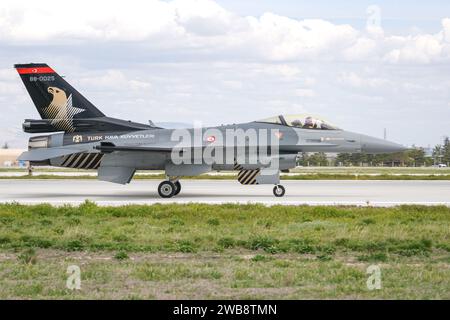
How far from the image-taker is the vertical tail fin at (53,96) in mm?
23859

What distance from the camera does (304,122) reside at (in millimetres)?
23438

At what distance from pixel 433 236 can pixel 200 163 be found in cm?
1134

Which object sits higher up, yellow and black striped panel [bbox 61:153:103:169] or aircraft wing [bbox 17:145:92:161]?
aircraft wing [bbox 17:145:92:161]

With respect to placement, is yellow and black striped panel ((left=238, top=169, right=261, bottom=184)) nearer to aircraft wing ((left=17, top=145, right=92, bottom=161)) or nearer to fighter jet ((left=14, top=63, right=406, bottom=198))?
fighter jet ((left=14, top=63, right=406, bottom=198))

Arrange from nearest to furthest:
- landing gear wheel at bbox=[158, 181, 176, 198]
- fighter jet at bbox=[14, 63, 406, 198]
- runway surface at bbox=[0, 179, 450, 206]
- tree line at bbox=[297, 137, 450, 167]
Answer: runway surface at bbox=[0, 179, 450, 206]
fighter jet at bbox=[14, 63, 406, 198]
landing gear wheel at bbox=[158, 181, 176, 198]
tree line at bbox=[297, 137, 450, 167]

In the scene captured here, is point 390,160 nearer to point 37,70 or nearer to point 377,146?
point 377,146

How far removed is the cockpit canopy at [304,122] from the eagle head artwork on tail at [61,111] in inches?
260

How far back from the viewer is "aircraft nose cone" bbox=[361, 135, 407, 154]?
78.2ft

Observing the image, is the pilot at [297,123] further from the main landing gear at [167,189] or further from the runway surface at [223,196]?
the main landing gear at [167,189]

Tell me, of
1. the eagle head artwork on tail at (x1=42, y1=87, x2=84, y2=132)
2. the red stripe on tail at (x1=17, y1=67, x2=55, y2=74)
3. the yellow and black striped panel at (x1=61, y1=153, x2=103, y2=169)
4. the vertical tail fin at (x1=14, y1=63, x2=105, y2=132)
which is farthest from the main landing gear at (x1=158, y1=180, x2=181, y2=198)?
the red stripe on tail at (x1=17, y1=67, x2=55, y2=74)

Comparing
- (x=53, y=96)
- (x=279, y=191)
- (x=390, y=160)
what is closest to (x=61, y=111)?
(x=53, y=96)

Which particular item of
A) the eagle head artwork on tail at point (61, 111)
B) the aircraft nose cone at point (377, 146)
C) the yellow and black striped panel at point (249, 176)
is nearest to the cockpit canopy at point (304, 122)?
the aircraft nose cone at point (377, 146)

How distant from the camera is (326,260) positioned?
1019 centimetres
